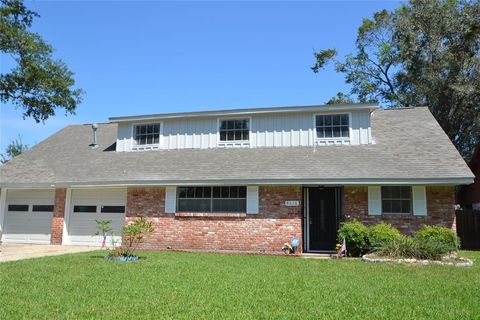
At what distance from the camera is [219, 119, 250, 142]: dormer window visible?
18.1 meters

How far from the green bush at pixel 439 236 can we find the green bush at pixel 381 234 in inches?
25.8

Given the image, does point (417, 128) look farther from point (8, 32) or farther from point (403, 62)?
point (8, 32)

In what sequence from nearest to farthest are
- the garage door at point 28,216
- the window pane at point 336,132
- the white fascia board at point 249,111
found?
the white fascia board at point 249,111
the window pane at point 336,132
the garage door at point 28,216

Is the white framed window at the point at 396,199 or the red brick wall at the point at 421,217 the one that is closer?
the red brick wall at the point at 421,217

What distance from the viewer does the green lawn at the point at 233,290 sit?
6.32m

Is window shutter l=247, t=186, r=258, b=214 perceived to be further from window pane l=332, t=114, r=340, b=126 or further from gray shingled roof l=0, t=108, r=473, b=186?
window pane l=332, t=114, r=340, b=126

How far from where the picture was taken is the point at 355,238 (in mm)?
13586

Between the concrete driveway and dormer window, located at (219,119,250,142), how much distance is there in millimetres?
6789

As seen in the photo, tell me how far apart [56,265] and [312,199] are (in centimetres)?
877

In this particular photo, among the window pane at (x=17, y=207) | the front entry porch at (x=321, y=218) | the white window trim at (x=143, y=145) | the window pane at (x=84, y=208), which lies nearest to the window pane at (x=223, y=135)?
the white window trim at (x=143, y=145)

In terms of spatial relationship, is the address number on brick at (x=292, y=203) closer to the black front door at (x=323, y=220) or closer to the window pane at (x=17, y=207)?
the black front door at (x=323, y=220)

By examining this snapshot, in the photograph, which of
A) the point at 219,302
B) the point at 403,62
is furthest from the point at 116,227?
the point at 403,62

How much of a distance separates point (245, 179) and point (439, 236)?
625cm

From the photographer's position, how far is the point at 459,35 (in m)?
27.7
